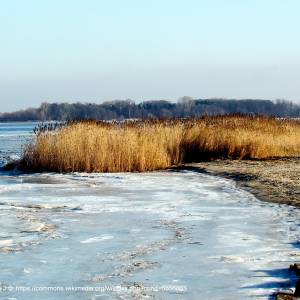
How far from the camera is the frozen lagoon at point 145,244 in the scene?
5277 millimetres

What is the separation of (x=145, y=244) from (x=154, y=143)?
Result: 11498 millimetres

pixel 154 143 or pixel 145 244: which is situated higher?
pixel 154 143

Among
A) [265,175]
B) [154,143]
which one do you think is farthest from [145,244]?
[154,143]

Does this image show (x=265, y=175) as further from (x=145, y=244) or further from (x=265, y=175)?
(x=145, y=244)

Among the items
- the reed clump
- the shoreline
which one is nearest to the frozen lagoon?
the shoreline

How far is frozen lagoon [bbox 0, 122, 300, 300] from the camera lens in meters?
5.28

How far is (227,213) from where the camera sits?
30.9 ft

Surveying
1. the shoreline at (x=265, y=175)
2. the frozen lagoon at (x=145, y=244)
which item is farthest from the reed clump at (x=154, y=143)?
the frozen lagoon at (x=145, y=244)

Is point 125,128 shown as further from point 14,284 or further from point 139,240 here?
point 14,284

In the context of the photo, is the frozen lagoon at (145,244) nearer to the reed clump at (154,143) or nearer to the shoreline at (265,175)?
the shoreline at (265,175)

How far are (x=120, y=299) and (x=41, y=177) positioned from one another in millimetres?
10900

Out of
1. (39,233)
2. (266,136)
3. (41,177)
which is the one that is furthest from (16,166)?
(39,233)

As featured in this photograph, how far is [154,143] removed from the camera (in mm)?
18484

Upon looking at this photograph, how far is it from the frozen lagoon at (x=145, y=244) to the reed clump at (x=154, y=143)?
15.4 feet
